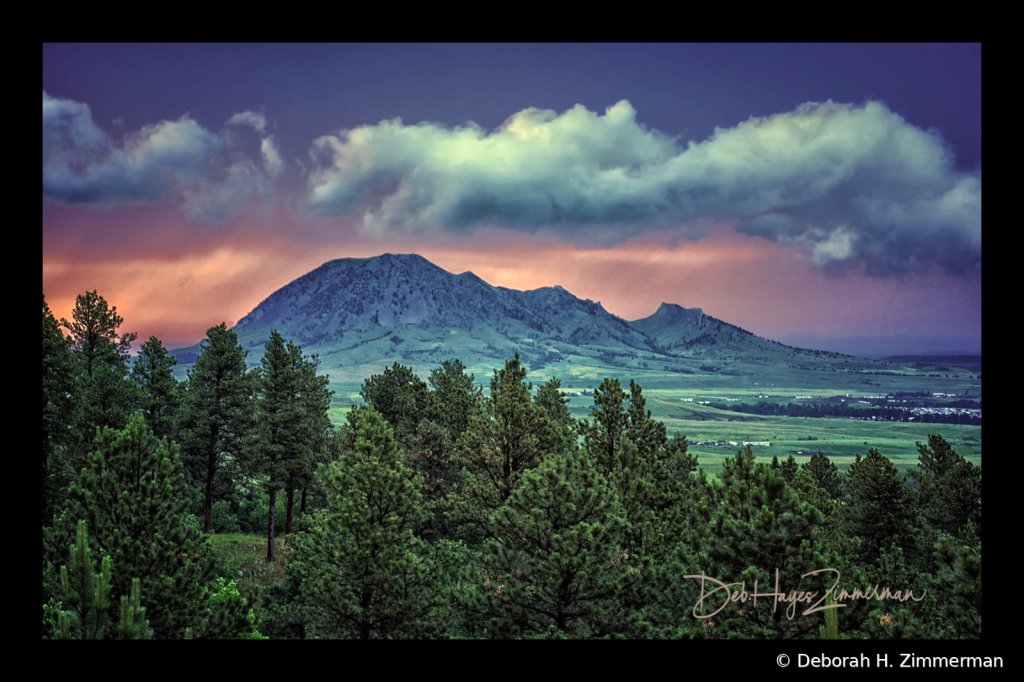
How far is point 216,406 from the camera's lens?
2223cm

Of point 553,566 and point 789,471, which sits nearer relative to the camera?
point 553,566

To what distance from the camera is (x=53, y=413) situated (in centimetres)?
1351

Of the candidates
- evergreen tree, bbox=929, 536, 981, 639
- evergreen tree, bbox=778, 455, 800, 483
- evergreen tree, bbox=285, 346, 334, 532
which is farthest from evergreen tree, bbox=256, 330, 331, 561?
evergreen tree, bbox=929, 536, 981, 639

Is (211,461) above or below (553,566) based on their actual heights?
below

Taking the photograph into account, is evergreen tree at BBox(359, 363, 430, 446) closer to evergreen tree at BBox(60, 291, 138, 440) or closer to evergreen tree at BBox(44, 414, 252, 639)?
evergreen tree at BBox(60, 291, 138, 440)

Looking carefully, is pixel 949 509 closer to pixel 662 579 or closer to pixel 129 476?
pixel 662 579

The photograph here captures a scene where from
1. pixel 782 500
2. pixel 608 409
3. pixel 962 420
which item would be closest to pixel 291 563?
pixel 608 409

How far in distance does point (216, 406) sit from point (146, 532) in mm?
14313

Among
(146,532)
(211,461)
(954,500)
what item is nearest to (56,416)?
(146,532)

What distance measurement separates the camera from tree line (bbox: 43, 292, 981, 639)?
26.8 feet

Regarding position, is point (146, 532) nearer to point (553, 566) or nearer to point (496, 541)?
point (496, 541)

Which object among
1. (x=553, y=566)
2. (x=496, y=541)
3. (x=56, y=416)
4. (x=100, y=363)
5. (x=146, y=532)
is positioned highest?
(x=100, y=363)

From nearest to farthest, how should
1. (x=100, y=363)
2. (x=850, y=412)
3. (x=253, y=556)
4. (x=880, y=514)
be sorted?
(x=100, y=363), (x=880, y=514), (x=253, y=556), (x=850, y=412)

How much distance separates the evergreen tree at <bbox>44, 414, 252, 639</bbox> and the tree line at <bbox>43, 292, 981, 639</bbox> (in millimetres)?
35
